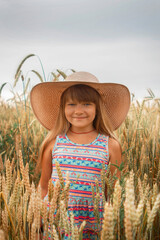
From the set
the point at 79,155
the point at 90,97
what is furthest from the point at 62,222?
the point at 90,97

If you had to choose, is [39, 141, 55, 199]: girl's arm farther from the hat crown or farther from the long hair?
the hat crown

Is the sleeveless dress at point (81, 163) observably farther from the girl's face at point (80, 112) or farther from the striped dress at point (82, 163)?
the girl's face at point (80, 112)

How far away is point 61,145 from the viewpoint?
56.0 inches

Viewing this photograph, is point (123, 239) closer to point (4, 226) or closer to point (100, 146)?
point (4, 226)

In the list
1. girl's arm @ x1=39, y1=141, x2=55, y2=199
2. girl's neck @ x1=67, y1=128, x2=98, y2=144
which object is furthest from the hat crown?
girl's arm @ x1=39, y1=141, x2=55, y2=199

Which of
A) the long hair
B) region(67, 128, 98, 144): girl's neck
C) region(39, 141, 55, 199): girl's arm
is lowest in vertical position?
region(39, 141, 55, 199): girl's arm

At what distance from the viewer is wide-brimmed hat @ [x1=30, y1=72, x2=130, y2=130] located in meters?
1.53

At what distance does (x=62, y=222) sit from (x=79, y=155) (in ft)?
2.64

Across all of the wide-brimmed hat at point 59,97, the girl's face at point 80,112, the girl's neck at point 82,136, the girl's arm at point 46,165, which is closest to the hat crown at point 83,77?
the wide-brimmed hat at point 59,97

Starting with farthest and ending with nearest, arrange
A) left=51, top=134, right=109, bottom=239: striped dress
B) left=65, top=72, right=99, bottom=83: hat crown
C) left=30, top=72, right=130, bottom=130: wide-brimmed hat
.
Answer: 1. left=30, top=72, right=130, bottom=130: wide-brimmed hat
2. left=65, top=72, right=99, bottom=83: hat crown
3. left=51, top=134, right=109, bottom=239: striped dress

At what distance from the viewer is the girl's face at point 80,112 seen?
137 cm

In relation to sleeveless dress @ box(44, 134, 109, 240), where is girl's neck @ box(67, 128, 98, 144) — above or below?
above

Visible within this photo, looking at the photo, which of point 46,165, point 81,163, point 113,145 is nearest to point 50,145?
point 46,165

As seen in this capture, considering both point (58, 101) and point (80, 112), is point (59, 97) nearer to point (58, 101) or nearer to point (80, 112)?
point (58, 101)
